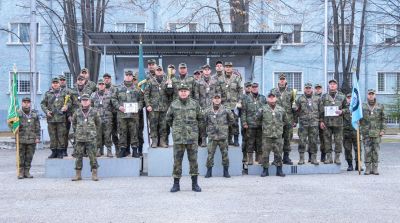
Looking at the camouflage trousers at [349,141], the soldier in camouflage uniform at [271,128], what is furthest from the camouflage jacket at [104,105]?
the camouflage trousers at [349,141]

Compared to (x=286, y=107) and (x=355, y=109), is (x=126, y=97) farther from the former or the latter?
(x=355, y=109)

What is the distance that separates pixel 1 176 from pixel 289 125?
25.0ft

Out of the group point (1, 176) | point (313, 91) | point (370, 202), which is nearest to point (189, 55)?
point (313, 91)

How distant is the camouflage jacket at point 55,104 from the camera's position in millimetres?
14773

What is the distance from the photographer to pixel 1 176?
15.0 meters

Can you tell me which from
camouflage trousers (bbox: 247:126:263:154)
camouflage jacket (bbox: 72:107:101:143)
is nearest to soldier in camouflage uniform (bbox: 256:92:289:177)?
camouflage trousers (bbox: 247:126:263:154)

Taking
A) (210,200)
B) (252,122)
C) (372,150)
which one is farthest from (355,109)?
(210,200)

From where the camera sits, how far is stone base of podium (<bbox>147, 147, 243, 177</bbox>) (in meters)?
14.4

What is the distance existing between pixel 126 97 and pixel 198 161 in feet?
7.92

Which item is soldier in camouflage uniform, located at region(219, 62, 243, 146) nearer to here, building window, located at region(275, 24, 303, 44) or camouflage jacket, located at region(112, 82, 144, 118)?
camouflage jacket, located at region(112, 82, 144, 118)

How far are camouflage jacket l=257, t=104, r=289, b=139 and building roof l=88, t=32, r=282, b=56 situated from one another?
5.61 meters

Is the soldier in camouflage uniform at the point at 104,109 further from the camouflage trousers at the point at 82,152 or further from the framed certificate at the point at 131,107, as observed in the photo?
the camouflage trousers at the point at 82,152

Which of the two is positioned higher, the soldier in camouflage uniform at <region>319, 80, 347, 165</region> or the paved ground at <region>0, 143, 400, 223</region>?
the soldier in camouflage uniform at <region>319, 80, 347, 165</region>

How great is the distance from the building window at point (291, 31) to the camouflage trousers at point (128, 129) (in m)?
25.5
